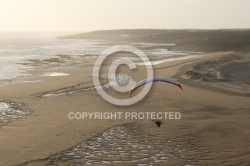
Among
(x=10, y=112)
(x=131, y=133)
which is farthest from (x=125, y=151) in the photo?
(x=10, y=112)

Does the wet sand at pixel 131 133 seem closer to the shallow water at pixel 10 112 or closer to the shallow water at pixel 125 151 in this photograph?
the shallow water at pixel 125 151

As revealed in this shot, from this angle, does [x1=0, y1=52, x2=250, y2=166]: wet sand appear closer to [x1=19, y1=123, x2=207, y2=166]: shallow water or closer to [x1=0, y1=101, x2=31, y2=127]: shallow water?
[x1=19, y1=123, x2=207, y2=166]: shallow water

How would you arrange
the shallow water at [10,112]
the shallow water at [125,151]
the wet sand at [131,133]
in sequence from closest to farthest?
the shallow water at [125,151] < the wet sand at [131,133] < the shallow water at [10,112]

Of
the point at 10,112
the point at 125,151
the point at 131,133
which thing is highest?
the point at 10,112

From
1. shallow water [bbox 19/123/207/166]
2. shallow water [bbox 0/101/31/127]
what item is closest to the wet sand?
shallow water [bbox 19/123/207/166]

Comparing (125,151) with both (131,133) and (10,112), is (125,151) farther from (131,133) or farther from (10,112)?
(10,112)

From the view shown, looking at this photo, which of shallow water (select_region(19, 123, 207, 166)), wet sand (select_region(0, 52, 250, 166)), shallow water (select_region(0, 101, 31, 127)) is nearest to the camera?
shallow water (select_region(19, 123, 207, 166))

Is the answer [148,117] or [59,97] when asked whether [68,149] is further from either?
[59,97]

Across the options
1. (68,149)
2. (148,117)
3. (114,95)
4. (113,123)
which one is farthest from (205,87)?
(68,149)

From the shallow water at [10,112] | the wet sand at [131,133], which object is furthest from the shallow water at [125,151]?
the shallow water at [10,112]
